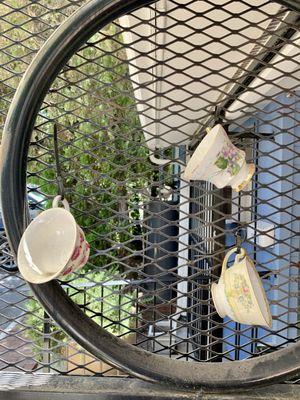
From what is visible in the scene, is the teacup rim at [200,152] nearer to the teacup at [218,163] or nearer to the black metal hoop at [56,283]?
the teacup at [218,163]

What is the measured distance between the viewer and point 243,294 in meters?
0.90

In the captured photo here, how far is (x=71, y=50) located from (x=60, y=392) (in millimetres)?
605

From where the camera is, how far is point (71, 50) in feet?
2.56

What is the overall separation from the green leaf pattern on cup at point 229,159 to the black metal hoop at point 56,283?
0.98 ft

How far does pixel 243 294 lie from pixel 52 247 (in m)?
0.37

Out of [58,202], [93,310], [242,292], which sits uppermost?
[58,202]

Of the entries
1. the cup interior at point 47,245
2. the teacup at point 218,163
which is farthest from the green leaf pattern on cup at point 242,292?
the cup interior at point 47,245

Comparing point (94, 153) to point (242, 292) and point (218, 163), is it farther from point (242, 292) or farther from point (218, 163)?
point (242, 292)

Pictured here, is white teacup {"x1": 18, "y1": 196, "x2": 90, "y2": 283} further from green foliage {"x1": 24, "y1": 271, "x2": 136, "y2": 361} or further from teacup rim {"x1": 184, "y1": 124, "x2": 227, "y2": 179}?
teacup rim {"x1": 184, "y1": 124, "x2": 227, "y2": 179}

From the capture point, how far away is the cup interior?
795 millimetres

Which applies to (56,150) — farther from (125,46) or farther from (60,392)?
(60,392)

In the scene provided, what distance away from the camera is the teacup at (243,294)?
883mm

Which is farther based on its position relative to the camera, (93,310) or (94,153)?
(93,310)

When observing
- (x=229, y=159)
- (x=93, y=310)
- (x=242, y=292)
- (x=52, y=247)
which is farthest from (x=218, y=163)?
(x=93, y=310)
